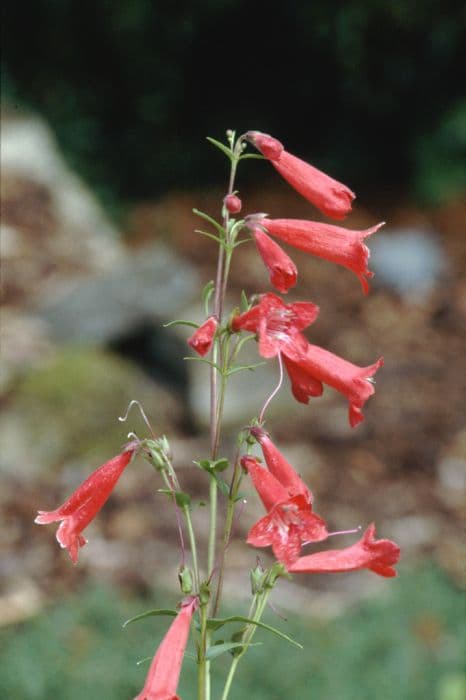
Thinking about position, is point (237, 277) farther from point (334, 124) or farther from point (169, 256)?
point (334, 124)

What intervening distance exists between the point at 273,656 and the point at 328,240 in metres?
2.33

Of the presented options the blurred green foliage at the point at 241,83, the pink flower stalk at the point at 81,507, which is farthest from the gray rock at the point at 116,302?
the pink flower stalk at the point at 81,507

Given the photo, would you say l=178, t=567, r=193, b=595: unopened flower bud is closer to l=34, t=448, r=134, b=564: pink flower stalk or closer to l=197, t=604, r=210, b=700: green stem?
l=197, t=604, r=210, b=700: green stem

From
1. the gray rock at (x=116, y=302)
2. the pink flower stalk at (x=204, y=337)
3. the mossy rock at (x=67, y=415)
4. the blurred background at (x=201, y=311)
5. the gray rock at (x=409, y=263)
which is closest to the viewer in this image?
the pink flower stalk at (x=204, y=337)

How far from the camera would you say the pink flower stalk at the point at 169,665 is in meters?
1.71

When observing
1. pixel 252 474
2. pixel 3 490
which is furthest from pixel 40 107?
pixel 252 474

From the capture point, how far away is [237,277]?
Result: 8.41 metres

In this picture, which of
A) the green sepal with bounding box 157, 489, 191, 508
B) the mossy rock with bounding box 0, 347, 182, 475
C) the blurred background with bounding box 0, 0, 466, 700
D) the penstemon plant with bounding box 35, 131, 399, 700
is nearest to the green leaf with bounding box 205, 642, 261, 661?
the penstemon plant with bounding box 35, 131, 399, 700

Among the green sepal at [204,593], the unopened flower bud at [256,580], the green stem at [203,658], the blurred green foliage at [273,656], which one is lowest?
the blurred green foliage at [273,656]

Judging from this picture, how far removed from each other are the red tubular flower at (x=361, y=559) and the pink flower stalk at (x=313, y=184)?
574 millimetres

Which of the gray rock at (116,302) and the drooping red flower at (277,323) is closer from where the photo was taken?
the drooping red flower at (277,323)

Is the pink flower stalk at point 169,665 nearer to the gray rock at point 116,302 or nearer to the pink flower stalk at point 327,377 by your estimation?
the pink flower stalk at point 327,377

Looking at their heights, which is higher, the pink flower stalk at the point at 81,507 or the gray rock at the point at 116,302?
the pink flower stalk at the point at 81,507

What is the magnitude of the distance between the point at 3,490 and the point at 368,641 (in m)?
1.81
